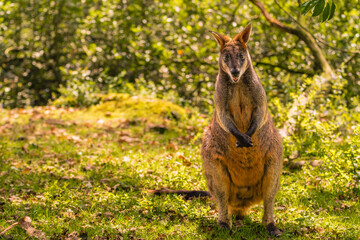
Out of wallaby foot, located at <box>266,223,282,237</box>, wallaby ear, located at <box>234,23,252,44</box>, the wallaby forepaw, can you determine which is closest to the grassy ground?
wallaby foot, located at <box>266,223,282,237</box>

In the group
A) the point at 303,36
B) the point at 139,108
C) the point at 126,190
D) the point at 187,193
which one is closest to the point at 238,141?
the point at 187,193

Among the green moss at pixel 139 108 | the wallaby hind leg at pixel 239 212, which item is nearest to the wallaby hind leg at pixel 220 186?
the wallaby hind leg at pixel 239 212

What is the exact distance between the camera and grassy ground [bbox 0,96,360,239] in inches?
153

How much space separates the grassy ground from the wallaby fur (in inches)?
15.5

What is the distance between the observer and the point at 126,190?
4.93 m

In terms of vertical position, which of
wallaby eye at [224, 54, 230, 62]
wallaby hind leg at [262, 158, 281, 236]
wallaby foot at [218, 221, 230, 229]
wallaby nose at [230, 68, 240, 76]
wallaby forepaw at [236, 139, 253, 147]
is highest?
wallaby eye at [224, 54, 230, 62]

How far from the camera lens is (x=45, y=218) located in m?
3.89

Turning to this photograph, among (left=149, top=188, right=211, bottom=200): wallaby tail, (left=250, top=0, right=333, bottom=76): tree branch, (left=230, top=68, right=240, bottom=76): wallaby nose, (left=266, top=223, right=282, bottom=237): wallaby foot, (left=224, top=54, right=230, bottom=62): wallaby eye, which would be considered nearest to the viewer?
(left=230, top=68, right=240, bottom=76): wallaby nose

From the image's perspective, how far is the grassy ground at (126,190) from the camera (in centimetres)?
389

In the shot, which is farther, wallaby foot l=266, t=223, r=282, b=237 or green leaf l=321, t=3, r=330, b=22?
wallaby foot l=266, t=223, r=282, b=237

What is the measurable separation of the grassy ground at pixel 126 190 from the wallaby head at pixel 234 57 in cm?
154

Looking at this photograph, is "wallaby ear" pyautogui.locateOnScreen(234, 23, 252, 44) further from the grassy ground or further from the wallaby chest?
the grassy ground

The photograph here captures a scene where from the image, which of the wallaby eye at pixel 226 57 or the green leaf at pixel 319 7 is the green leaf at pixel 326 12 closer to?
the green leaf at pixel 319 7

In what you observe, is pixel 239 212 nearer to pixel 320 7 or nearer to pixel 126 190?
pixel 126 190
